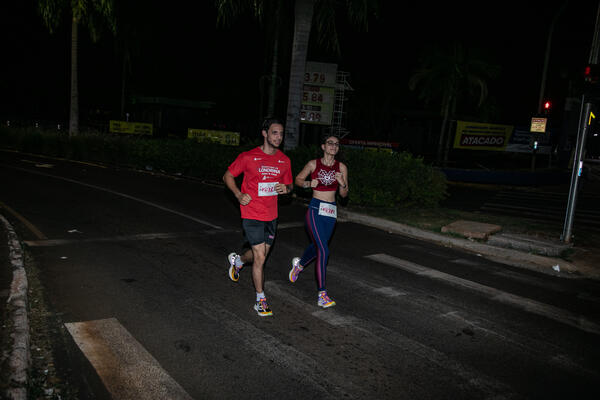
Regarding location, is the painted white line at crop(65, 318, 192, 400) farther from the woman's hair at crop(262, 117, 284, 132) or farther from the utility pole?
the utility pole

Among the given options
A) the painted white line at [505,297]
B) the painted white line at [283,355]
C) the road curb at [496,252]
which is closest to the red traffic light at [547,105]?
the road curb at [496,252]

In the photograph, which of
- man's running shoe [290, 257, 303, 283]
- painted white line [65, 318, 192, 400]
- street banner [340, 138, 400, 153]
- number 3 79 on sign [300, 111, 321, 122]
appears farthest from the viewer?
street banner [340, 138, 400, 153]

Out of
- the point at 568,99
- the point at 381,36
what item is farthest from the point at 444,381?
the point at 381,36

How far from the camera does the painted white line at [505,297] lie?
550cm

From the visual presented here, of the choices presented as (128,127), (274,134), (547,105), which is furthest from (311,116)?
(128,127)

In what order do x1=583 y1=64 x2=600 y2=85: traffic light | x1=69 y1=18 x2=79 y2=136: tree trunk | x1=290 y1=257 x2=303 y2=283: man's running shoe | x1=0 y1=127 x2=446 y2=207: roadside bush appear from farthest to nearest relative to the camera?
x1=69 y1=18 x2=79 y2=136: tree trunk, x1=0 y1=127 x2=446 y2=207: roadside bush, x1=583 y1=64 x2=600 y2=85: traffic light, x1=290 y1=257 x2=303 y2=283: man's running shoe

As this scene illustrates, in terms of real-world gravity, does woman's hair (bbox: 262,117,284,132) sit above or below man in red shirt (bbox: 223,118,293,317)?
above

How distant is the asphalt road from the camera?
13.1 ft

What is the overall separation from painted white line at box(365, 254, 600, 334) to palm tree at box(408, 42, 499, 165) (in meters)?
23.3

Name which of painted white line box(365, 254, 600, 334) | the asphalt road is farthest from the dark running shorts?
painted white line box(365, 254, 600, 334)

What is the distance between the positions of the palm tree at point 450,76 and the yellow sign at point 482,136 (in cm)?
147

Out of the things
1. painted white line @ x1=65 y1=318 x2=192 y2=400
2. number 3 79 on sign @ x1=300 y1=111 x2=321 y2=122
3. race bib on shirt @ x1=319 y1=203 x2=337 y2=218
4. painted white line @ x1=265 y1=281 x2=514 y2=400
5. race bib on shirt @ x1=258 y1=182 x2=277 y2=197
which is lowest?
painted white line @ x1=65 y1=318 x2=192 y2=400

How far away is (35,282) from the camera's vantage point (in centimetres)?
595

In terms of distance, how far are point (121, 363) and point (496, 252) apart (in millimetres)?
7089
